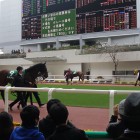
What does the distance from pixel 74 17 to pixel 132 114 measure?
3611cm

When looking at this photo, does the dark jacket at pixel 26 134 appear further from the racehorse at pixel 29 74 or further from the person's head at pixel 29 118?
the racehorse at pixel 29 74

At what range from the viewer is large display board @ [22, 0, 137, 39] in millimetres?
33906

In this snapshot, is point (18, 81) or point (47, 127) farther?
point (18, 81)

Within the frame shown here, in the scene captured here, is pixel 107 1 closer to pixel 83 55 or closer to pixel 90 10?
pixel 90 10

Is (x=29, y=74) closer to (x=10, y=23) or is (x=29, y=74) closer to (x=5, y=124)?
(x=5, y=124)

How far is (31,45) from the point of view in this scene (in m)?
47.5

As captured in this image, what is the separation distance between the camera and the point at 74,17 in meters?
37.4

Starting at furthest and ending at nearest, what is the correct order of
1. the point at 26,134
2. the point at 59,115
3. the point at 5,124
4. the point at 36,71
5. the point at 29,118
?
the point at 36,71, the point at 5,124, the point at 29,118, the point at 26,134, the point at 59,115

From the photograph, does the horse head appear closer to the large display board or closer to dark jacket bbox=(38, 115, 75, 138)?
dark jacket bbox=(38, 115, 75, 138)

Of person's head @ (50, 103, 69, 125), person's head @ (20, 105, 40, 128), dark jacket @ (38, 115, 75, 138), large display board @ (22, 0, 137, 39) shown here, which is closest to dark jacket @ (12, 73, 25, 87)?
dark jacket @ (38, 115, 75, 138)

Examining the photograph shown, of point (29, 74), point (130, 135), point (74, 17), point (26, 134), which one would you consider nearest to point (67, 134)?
point (26, 134)

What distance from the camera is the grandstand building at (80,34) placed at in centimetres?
3453

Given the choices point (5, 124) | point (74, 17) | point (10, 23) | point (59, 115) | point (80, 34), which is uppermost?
point (10, 23)

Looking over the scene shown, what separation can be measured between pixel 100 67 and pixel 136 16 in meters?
7.44
